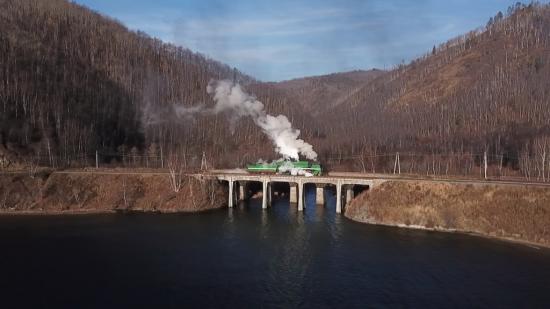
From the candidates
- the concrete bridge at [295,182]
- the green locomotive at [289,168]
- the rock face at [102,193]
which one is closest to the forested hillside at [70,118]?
the rock face at [102,193]

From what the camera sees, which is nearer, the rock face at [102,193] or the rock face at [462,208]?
the rock face at [462,208]

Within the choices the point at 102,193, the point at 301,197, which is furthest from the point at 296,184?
the point at 102,193

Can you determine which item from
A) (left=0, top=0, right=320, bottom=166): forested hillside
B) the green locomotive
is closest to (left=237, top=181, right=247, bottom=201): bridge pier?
the green locomotive

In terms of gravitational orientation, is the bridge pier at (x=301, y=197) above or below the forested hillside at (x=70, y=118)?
below

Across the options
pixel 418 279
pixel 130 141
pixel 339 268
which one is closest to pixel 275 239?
pixel 339 268

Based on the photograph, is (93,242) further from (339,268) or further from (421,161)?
(421,161)

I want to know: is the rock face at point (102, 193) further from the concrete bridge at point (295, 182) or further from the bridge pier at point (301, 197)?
the bridge pier at point (301, 197)
